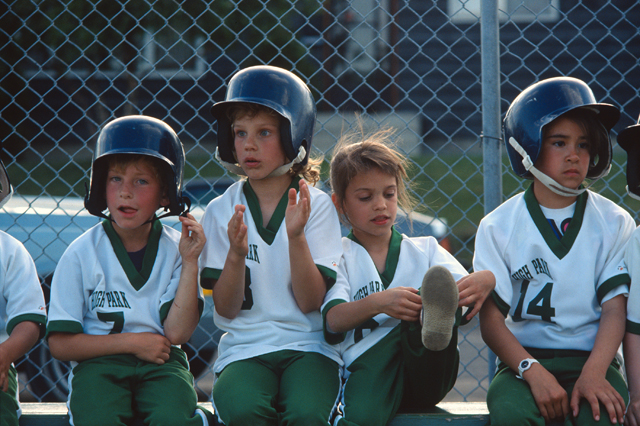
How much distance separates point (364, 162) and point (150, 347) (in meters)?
1.13

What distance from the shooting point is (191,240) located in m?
2.41

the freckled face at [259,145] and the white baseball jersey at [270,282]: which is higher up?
the freckled face at [259,145]

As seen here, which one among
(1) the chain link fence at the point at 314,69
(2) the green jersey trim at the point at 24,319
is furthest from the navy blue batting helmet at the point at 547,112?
(1) the chain link fence at the point at 314,69

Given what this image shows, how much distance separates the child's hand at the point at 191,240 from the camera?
2.38 meters

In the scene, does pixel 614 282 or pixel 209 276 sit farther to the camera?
pixel 209 276

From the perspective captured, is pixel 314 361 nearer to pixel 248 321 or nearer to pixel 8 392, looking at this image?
pixel 248 321

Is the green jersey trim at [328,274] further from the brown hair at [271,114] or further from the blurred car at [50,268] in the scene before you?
the blurred car at [50,268]

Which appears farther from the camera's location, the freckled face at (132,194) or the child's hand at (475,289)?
the freckled face at (132,194)

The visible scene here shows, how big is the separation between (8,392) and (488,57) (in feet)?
7.84

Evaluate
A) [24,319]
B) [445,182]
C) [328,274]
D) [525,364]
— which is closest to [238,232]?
[328,274]

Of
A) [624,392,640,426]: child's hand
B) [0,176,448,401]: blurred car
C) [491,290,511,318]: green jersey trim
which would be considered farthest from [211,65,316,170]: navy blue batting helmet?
[624,392,640,426]: child's hand

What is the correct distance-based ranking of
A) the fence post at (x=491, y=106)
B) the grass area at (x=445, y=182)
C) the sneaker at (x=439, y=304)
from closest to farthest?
the sneaker at (x=439, y=304)
the fence post at (x=491, y=106)
the grass area at (x=445, y=182)

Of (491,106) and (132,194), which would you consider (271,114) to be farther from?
Result: (491,106)

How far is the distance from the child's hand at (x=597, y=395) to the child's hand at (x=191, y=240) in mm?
1480
